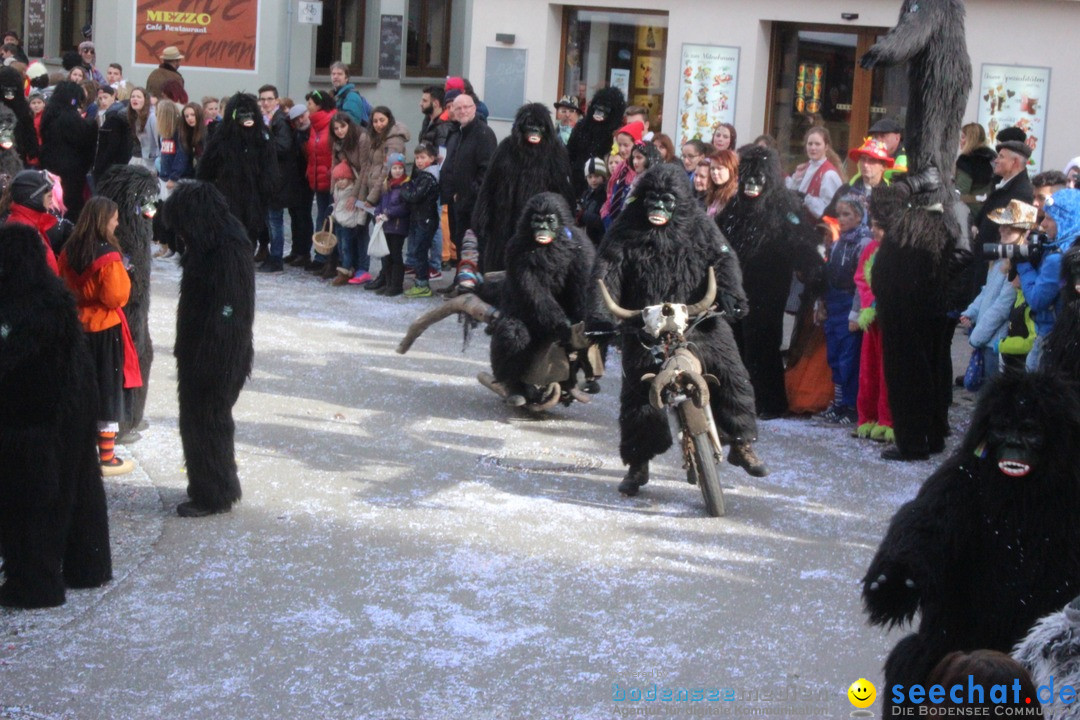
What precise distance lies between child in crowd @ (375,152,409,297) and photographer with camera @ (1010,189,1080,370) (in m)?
7.13

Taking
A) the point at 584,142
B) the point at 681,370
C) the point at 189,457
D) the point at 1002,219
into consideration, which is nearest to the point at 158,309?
the point at 584,142

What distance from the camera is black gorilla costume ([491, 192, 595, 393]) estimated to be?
391 inches

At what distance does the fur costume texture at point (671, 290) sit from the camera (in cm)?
817

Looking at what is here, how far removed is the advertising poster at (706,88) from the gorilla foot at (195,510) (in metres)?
9.71

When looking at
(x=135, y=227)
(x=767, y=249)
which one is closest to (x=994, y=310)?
(x=767, y=249)

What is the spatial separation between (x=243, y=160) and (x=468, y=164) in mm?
2394

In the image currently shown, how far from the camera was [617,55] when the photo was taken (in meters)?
17.4

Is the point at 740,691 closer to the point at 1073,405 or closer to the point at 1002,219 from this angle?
the point at 1073,405

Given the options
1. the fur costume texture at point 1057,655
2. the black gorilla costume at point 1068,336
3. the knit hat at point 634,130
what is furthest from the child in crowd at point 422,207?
the fur costume texture at point 1057,655

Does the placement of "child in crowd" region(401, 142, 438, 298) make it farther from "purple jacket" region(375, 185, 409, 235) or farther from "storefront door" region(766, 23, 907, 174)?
"storefront door" region(766, 23, 907, 174)

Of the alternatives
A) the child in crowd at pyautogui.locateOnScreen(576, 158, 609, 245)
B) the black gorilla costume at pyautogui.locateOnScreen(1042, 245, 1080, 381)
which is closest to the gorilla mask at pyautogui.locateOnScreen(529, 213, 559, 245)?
the child in crowd at pyautogui.locateOnScreen(576, 158, 609, 245)

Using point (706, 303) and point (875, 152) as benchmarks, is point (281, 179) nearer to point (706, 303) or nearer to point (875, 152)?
point (875, 152)

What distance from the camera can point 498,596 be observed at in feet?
21.5

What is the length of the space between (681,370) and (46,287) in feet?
11.0
